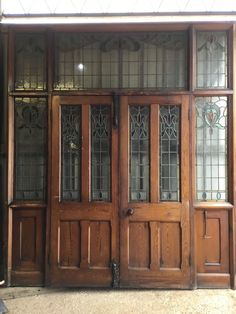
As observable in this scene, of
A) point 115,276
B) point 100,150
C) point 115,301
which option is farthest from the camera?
point 100,150

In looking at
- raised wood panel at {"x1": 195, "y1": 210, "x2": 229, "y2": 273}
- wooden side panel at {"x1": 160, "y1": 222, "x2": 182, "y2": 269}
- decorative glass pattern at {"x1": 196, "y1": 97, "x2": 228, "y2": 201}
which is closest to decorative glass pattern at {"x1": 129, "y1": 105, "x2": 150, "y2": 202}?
wooden side panel at {"x1": 160, "y1": 222, "x2": 182, "y2": 269}

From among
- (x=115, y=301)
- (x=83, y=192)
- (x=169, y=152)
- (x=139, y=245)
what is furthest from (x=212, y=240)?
(x=83, y=192)

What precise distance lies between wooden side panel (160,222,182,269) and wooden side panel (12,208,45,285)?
1213 millimetres

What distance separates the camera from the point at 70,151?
3.54 metres

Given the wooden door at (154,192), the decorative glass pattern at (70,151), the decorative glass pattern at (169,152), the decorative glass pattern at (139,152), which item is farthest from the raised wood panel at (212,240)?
the decorative glass pattern at (70,151)

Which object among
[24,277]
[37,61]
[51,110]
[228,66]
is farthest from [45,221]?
[228,66]

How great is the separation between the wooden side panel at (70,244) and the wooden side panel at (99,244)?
5.2 inches

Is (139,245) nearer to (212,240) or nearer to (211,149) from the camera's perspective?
(212,240)

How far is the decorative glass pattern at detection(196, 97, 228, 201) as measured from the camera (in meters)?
3.48

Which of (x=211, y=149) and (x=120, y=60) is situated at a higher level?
(x=120, y=60)

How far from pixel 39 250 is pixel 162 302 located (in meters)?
1.31

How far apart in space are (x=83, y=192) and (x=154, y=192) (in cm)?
71

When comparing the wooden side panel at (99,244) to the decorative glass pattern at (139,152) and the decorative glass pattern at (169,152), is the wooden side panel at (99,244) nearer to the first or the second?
the decorative glass pattern at (139,152)

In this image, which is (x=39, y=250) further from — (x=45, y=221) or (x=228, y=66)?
(x=228, y=66)
